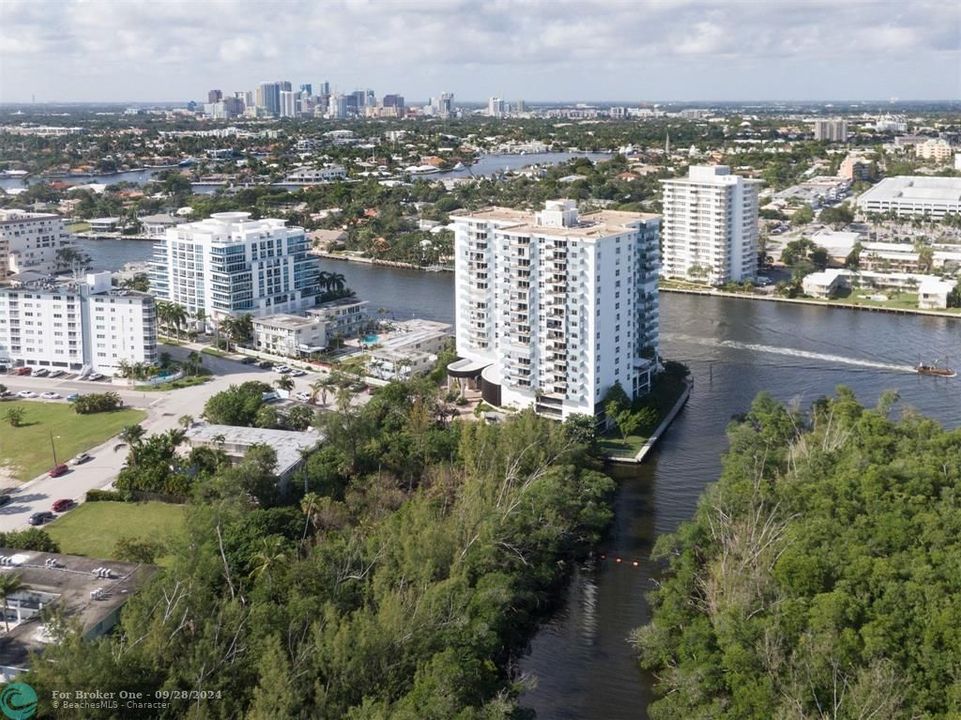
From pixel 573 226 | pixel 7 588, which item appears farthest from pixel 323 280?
pixel 7 588

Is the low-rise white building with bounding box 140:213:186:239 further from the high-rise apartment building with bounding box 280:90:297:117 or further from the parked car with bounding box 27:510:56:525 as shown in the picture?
the high-rise apartment building with bounding box 280:90:297:117

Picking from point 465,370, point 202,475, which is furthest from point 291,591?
point 465,370

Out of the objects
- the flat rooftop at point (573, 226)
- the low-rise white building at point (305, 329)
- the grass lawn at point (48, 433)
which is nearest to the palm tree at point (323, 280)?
the low-rise white building at point (305, 329)

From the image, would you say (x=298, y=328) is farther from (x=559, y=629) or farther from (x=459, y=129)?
(x=459, y=129)

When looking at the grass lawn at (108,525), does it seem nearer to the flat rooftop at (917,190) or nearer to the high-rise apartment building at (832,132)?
the flat rooftop at (917,190)

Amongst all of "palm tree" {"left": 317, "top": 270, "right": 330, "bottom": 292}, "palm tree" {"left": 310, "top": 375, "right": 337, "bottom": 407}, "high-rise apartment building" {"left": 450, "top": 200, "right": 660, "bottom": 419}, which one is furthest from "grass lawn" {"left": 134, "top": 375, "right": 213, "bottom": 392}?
"palm tree" {"left": 317, "top": 270, "right": 330, "bottom": 292}
